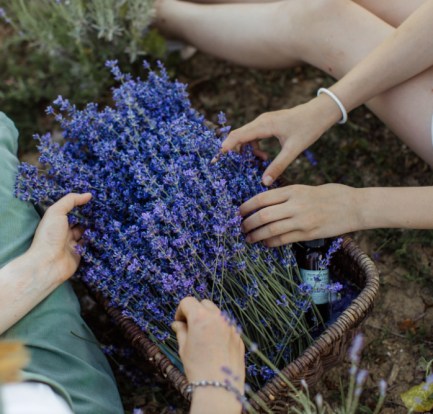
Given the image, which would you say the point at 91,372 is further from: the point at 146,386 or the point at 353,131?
the point at 353,131

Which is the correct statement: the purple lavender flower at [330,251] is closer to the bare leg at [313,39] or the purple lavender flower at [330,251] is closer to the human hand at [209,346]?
the human hand at [209,346]

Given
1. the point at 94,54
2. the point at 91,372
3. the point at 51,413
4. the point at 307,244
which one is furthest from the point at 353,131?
the point at 51,413

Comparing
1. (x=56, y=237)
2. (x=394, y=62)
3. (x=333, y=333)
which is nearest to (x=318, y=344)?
(x=333, y=333)

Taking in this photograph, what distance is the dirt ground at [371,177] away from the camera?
1.97 metres

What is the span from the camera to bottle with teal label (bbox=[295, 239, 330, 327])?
62.6 inches

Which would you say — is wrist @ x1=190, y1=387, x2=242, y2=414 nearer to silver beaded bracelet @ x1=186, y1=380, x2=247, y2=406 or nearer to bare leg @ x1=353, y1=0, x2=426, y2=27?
silver beaded bracelet @ x1=186, y1=380, x2=247, y2=406

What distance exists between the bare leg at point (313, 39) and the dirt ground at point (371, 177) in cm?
30

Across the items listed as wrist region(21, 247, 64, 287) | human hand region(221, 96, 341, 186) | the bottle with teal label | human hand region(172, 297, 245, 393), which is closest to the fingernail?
human hand region(221, 96, 341, 186)

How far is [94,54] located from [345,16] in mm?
1129

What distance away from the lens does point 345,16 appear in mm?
1957

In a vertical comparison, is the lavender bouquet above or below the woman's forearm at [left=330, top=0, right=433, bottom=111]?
below

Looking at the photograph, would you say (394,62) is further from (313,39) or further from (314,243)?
(314,243)

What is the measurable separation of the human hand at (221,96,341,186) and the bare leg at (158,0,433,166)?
0.82ft

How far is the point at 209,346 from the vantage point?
1270 millimetres
